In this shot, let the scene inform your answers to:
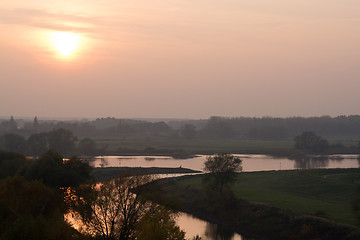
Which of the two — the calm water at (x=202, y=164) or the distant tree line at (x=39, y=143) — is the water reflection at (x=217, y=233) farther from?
the distant tree line at (x=39, y=143)

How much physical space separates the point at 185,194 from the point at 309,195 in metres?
20.1

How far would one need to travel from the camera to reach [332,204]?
6519cm

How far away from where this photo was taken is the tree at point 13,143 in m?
140

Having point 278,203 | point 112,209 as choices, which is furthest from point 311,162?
point 112,209

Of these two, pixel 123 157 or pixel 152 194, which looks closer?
pixel 152 194

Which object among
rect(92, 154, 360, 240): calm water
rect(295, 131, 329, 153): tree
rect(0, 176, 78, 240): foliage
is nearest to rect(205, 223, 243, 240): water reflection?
rect(92, 154, 360, 240): calm water

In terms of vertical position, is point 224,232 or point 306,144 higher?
point 306,144

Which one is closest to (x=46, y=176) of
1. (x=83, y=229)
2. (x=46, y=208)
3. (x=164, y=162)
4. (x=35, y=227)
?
(x=46, y=208)

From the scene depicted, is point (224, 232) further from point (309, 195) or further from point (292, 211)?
point (309, 195)

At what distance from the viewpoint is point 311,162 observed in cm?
13800

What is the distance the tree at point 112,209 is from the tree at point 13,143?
4011 inches

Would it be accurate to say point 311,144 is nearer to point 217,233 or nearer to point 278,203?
point 278,203

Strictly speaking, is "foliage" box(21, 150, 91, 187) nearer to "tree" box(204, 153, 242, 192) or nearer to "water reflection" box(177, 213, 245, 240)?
"water reflection" box(177, 213, 245, 240)

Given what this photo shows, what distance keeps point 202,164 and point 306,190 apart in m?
57.1
